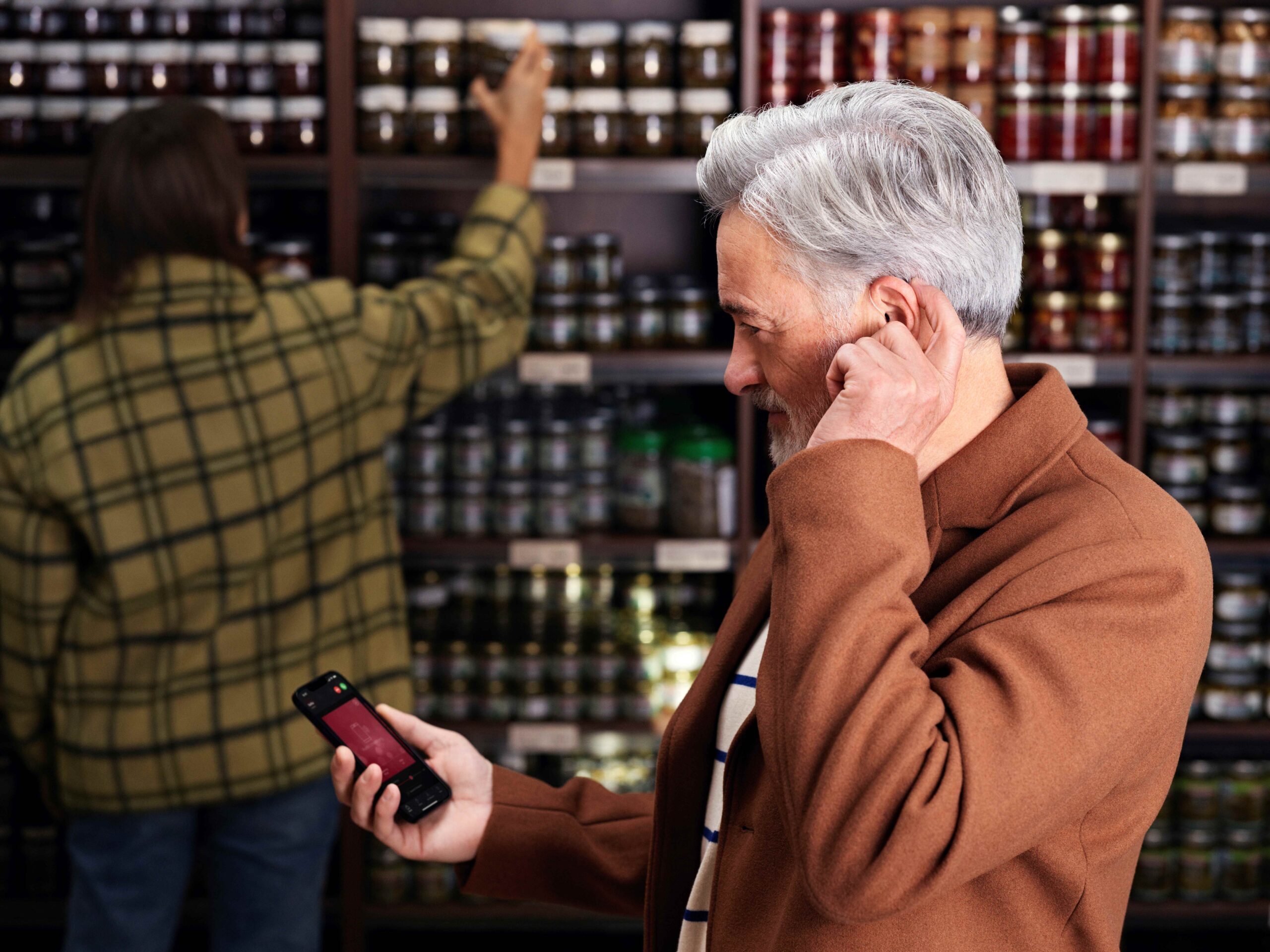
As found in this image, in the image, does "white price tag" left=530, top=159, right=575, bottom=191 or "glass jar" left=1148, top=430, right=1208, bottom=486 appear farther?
"glass jar" left=1148, top=430, right=1208, bottom=486

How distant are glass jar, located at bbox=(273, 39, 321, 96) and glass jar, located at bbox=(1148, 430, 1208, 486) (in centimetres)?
174

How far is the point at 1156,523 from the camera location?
0.82m

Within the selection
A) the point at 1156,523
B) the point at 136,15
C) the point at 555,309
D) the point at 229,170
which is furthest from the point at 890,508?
the point at 136,15

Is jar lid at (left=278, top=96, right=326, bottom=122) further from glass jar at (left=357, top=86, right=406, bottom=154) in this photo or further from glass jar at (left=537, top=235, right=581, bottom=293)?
glass jar at (left=537, top=235, right=581, bottom=293)

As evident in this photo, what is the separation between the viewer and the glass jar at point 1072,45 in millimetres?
2205

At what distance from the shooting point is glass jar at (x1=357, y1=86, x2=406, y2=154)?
221 centimetres

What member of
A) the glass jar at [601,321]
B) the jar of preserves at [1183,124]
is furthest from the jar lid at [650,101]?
the jar of preserves at [1183,124]

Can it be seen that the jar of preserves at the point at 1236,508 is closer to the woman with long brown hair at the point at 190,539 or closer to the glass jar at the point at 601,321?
the glass jar at the point at 601,321

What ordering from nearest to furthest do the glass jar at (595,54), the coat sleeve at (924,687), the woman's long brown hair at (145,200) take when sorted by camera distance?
the coat sleeve at (924,687) < the woman's long brown hair at (145,200) < the glass jar at (595,54)

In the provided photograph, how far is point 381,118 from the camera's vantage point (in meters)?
2.21

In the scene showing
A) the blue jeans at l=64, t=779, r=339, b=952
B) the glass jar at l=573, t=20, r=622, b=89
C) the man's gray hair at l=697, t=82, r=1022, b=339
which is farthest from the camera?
the glass jar at l=573, t=20, r=622, b=89

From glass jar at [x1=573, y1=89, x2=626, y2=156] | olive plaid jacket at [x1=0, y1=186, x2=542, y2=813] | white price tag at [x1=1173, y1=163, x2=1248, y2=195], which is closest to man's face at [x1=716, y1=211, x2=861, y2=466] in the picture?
olive plaid jacket at [x1=0, y1=186, x2=542, y2=813]

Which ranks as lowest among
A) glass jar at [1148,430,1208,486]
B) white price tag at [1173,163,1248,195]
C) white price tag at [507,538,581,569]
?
white price tag at [507,538,581,569]

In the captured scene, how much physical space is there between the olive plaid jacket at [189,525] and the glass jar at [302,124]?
0.47m
